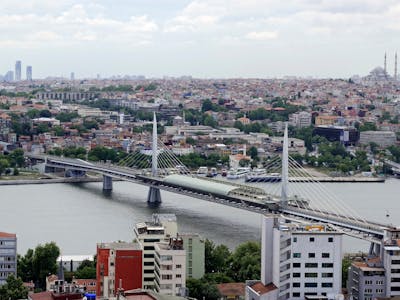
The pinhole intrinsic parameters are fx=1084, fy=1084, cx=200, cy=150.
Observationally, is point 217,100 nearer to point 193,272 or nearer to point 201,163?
point 201,163

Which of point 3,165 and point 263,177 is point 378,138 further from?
point 3,165

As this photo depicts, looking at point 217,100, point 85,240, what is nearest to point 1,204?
point 85,240

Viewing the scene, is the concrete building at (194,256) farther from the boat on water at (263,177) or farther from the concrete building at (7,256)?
the boat on water at (263,177)

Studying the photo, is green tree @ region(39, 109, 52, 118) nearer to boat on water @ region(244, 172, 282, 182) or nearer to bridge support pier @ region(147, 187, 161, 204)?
boat on water @ region(244, 172, 282, 182)

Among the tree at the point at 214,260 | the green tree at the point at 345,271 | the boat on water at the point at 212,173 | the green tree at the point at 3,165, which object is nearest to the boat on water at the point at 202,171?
the boat on water at the point at 212,173

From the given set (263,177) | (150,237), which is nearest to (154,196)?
(263,177)

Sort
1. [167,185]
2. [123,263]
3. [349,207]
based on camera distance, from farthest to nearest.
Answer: [167,185]
[349,207]
[123,263]

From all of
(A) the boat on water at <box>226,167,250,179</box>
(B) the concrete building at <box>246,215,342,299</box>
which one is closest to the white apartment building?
(B) the concrete building at <box>246,215,342,299</box>
